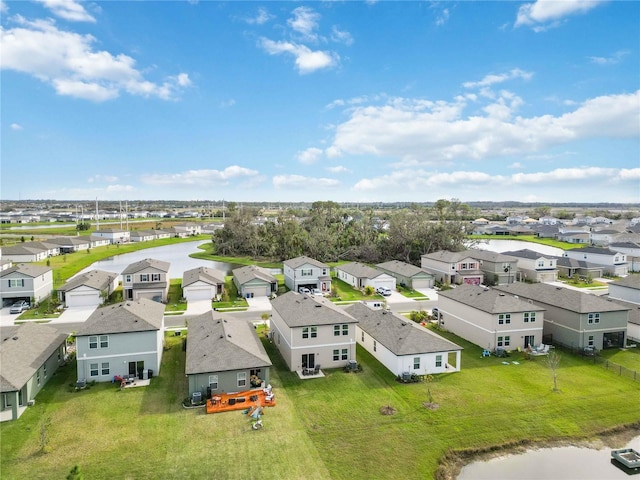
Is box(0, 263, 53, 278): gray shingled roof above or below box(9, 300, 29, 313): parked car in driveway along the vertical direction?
above

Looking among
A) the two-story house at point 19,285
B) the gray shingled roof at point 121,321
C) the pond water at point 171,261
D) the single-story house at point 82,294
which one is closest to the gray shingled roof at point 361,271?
the pond water at point 171,261

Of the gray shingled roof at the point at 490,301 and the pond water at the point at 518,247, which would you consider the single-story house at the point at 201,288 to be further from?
the pond water at the point at 518,247

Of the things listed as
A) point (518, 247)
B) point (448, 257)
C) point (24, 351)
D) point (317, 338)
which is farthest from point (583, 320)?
point (518, 247)

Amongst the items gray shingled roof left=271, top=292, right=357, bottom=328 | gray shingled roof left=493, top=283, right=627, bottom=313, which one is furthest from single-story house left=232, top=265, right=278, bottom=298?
gray shingled roof left=493, top=283, right=627, bottom=313

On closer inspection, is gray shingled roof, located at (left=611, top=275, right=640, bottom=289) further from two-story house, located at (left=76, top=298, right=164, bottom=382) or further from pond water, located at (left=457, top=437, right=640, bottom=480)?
two-story house, located at (left=76, top=298, right=164, bottom=382)

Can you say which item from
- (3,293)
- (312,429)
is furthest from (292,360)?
(3,293)

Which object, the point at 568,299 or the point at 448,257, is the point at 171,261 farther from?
the point at 568,299
